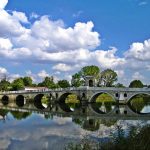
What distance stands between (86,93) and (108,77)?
28.7 m

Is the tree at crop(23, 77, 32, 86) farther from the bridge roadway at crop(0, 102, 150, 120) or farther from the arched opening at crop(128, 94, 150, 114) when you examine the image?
the bridge roadway at crop(0, 102, 150, 120)

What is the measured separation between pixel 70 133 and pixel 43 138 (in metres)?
2.98

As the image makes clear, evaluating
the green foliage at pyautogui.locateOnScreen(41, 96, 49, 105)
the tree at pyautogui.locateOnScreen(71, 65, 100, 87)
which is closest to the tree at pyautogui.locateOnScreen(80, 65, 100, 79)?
the tree at pyautogui.locateOnScreen(71, 65, 100, 87)

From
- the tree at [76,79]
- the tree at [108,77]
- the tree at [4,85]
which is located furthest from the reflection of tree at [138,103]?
the tree at [4,85]

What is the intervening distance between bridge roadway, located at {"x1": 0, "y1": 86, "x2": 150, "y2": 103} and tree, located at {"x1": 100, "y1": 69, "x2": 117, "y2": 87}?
22309mm

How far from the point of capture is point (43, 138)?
25.1 meters

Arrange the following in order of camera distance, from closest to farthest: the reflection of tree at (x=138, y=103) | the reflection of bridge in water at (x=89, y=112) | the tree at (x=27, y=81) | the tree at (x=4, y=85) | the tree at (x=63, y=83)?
the reflection of bridge in water at (x=89, y=112), the reflection of tree at (x=138, y=103), the tree at (x=4, y=85), the tree at (x=63, y=83), the tree at (x=27, y=81)

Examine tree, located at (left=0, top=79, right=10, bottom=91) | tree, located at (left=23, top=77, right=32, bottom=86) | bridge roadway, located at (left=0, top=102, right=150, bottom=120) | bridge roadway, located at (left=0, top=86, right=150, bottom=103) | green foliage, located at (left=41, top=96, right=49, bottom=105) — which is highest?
tree, located at (left=23, top=77, right=32, bottom=86)

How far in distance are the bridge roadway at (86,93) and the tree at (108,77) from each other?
22309mm

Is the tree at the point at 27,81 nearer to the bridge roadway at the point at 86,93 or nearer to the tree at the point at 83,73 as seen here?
the tree at the point at 83,73

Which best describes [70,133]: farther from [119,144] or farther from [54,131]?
[119,144]

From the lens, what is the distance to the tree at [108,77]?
312ft

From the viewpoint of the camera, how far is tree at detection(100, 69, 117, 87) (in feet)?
312

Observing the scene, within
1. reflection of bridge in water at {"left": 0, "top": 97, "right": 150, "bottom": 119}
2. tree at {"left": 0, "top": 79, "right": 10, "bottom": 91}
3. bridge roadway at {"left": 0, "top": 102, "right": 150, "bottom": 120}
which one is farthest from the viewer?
tree at {"left": 0, "top": 79, "right": 10, "bottom": 91}
